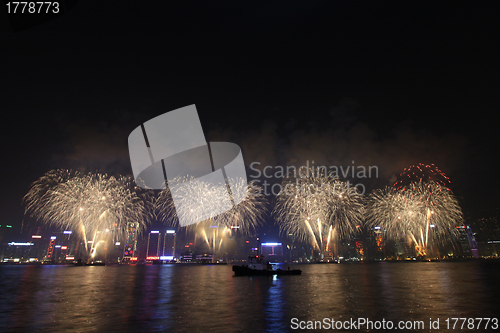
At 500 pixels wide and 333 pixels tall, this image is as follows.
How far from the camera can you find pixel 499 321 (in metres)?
23.9

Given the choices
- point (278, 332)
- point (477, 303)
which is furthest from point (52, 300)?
point (477, 303)

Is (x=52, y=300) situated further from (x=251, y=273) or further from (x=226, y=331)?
(x=251, y=273)

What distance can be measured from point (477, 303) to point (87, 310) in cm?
4232

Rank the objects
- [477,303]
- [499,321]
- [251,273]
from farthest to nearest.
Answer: [251,273], [477,303], [499,321]

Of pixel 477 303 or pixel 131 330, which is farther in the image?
pixel 477 303

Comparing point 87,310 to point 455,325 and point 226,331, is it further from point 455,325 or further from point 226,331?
point 455,325

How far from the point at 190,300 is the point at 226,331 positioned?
15.8 m

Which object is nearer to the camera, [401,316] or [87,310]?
[401,316]

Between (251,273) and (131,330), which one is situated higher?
(131,330)

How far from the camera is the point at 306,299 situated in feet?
114

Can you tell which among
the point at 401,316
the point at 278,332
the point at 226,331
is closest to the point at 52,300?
the point at 226,331

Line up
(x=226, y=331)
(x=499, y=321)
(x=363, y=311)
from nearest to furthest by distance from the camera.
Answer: (x=226, y=331) → (x=499, y=321) → (x=363, y=311)

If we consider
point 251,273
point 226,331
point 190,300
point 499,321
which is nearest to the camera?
point 226,331

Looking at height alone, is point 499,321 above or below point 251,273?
above
